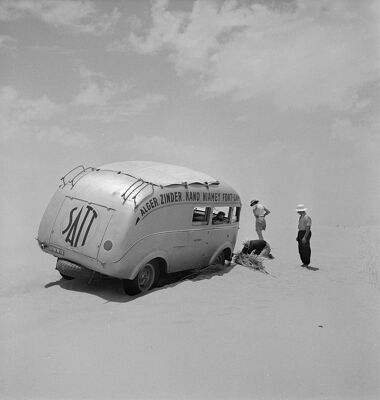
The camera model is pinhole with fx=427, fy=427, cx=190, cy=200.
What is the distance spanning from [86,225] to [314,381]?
5.44 meters

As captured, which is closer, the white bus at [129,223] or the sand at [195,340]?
the sand at [195,340]

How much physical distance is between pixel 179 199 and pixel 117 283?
240 centimetres

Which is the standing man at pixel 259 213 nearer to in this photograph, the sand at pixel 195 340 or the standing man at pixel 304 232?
the standing man at pixel 304 232

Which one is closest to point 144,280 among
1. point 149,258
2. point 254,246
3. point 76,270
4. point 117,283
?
point 149,258

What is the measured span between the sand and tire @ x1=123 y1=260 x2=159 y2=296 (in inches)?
9.4

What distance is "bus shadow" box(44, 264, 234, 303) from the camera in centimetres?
890

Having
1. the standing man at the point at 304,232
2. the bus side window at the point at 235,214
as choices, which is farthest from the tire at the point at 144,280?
the standing man at the point at 304,232

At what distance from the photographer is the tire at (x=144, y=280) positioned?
888 centimetres

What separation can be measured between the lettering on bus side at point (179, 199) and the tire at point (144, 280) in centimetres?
125

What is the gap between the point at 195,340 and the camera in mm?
6273

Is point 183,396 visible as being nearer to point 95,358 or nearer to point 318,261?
point 95,358

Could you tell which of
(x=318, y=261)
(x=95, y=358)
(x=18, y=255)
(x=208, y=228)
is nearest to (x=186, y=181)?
(x=208, y=228)

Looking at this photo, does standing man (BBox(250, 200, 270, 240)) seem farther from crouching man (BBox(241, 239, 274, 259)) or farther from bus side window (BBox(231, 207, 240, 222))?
bus side window (BBox(231, 207, 240, 222))

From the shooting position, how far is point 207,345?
610cm
